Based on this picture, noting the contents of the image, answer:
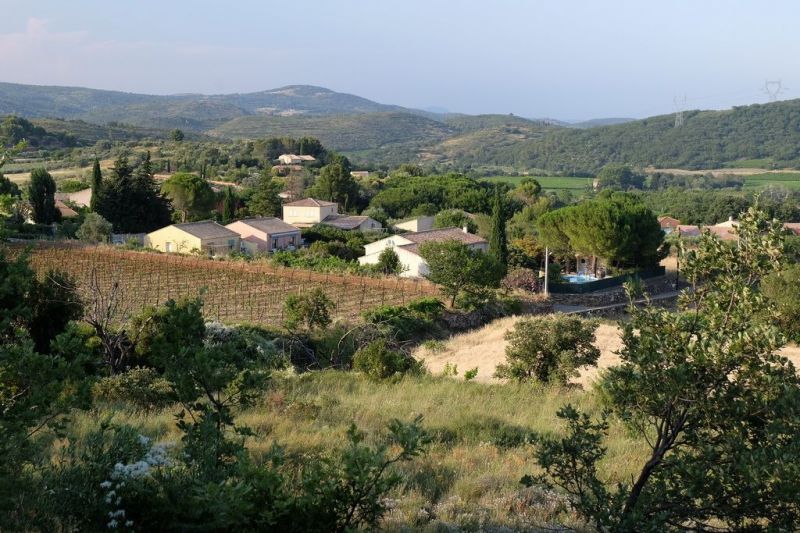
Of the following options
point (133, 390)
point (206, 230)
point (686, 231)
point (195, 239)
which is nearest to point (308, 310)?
point (133, 390)

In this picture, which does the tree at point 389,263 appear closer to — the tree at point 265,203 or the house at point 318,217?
the house at point 318,217

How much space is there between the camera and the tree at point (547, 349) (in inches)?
619

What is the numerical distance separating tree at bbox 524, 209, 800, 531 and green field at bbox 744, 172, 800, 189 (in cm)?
11269

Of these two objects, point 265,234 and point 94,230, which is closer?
point 94,230

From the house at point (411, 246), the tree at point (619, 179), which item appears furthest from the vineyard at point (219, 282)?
the tree at point (619, 179)

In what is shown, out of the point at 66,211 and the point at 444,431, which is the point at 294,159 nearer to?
the point at 66,211

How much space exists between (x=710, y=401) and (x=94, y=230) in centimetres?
3795

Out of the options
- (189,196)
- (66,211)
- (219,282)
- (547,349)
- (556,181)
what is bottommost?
(219,282)

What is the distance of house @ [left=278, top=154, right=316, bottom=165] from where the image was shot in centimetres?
8831

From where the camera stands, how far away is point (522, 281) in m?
32.9

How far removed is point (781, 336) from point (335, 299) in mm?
22614

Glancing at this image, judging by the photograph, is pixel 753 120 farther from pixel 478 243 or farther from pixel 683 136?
pixel 478 243

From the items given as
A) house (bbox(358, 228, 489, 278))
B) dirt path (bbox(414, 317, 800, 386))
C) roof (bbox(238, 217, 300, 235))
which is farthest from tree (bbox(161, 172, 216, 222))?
dirt path (bbox(414, 317, 800, 386))

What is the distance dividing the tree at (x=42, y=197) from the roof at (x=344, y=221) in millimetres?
15541
